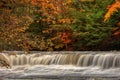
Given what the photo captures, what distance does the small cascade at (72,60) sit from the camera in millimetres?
21281

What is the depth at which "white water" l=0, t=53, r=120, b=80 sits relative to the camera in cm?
1916

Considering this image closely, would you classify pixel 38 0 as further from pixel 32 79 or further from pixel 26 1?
pixel 32 79

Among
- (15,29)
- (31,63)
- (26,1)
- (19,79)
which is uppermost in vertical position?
(26,1)

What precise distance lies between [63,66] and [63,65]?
268 mm

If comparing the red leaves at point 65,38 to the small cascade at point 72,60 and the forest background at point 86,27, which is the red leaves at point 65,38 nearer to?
the forest background at point 86,27

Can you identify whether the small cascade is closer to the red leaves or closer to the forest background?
the forest background

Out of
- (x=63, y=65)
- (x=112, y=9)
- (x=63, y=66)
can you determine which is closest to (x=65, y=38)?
(x=112, y=9)

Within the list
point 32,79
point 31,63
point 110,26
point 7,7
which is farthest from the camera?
point 110,26

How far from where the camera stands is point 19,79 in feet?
58.1

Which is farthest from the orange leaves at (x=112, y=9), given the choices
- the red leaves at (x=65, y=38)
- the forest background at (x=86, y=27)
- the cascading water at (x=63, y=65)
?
the cascading water at (x=63, y=65)

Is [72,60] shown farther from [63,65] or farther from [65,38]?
[65,38]

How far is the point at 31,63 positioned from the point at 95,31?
6.68 m

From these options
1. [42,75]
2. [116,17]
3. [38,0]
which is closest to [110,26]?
[116,17]

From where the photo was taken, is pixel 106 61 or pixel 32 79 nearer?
pixel 32 79
